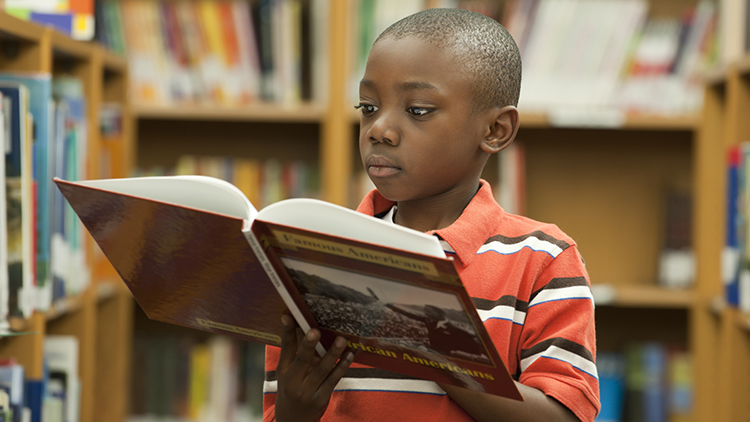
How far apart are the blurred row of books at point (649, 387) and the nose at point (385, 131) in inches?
57.4

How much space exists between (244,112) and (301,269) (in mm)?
1402

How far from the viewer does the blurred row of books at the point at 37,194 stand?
3.55ft

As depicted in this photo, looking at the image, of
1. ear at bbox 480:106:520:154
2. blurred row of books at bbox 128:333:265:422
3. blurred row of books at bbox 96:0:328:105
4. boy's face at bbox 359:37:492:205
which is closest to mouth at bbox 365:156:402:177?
boy's face at bbox 359:37:492:205

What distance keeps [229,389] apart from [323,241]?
1.62 meters

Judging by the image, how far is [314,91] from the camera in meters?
2.04

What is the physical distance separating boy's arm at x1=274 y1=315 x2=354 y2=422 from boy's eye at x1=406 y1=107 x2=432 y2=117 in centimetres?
26

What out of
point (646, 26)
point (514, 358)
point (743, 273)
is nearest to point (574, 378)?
point (514, 358)


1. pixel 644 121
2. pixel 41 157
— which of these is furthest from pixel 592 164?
pixel 41 157

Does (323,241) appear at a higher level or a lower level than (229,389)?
higher

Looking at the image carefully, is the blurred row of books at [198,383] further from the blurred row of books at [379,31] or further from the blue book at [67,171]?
the blurred row of books at [379,31]

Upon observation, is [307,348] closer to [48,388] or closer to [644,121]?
[48,388]

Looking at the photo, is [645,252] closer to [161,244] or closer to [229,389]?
[229,389]

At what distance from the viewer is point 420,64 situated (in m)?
0.77

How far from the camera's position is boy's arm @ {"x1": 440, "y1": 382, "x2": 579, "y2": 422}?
0.69 metres
